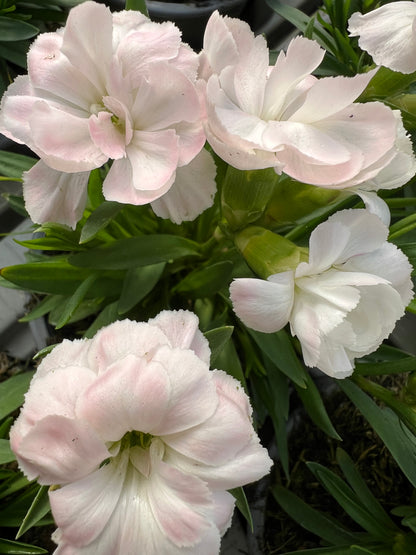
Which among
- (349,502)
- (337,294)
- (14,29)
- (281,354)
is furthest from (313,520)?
(14,29)

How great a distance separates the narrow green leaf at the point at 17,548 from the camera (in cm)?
60

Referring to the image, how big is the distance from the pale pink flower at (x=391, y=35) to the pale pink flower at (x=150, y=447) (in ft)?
0.95

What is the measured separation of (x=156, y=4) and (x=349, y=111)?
83 centimetres

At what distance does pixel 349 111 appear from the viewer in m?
0.38

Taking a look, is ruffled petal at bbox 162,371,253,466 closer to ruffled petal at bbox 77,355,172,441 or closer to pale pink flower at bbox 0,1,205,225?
ruffled petal at bbox 77,355,172,441

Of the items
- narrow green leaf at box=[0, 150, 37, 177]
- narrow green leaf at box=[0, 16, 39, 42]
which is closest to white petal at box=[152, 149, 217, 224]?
narrow green leaf at box=[0, 150, 37, 177]

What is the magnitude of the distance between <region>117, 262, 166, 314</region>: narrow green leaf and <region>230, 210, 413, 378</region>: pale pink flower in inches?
9.9

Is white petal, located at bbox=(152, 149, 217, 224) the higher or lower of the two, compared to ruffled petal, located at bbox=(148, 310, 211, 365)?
higher

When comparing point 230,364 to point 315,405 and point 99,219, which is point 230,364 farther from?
point 99,219

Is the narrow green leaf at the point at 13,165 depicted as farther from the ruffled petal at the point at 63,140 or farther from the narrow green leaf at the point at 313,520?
the narrow green leaf at the point at 313,520

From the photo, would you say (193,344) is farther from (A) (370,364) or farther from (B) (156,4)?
(B) (156,4)

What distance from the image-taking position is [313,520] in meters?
0.73

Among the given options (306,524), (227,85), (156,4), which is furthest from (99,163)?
(156,4)

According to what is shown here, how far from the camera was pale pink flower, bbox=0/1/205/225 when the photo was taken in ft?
1.24
